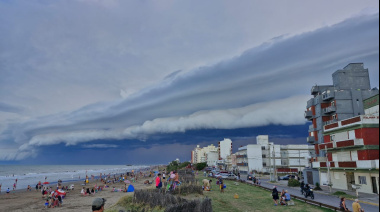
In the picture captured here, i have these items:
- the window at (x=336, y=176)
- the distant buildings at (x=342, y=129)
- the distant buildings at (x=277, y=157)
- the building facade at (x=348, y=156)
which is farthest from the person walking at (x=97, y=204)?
the distant buildings at (x=277, y=157)

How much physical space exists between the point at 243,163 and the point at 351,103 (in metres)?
54.6

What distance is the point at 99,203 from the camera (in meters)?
6.30

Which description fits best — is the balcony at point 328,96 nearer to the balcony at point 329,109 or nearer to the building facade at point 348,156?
the balcony at point 329,109

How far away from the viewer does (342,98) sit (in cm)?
4628

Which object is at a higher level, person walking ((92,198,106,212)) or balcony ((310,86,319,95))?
balcony ((310,86,319,95))

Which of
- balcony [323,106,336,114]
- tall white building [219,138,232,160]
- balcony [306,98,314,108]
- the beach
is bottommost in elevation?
the beach

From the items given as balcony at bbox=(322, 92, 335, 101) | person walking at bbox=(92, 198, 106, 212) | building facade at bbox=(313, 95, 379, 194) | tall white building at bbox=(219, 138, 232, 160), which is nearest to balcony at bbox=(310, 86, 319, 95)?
balcony at bbox=(322, 92, 335, 101)

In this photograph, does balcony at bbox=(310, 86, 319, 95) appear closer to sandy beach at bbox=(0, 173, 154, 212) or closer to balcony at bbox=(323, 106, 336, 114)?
balcony at bbox=(323, 106, 336, 114)

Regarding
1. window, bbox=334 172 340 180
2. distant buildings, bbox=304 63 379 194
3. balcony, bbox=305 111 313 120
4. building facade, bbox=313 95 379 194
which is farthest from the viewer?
balcony, bbox=305 111 313 120

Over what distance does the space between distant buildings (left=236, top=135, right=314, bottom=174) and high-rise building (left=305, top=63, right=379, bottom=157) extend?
36.5m

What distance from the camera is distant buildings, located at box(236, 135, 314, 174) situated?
86938 mm

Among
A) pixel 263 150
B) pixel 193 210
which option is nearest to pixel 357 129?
pixel 193 210

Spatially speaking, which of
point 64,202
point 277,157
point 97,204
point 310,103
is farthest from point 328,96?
point 97,204

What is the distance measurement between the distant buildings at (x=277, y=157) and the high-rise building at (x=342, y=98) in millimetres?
36479
